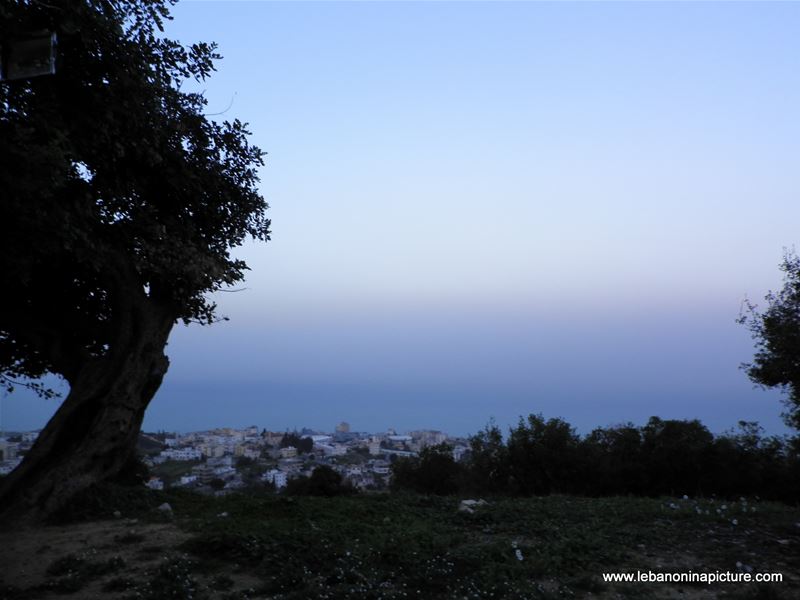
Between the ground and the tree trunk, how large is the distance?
1.89ft

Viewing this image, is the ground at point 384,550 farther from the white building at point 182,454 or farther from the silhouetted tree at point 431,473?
the white building at point 182,454

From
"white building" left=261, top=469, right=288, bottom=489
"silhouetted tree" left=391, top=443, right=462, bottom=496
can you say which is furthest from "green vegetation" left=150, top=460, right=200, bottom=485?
"silhouetted tree" left=391, top=443, right=462, bottom=496

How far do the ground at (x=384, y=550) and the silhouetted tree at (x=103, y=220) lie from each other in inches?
60.4

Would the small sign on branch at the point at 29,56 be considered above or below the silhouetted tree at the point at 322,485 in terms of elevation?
above

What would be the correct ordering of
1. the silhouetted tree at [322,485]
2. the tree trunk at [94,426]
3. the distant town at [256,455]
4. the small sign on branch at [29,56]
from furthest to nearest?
the distant town at [256,455], the silhouetted tree at [322,485], the tree trunk at [94,426], the small sign on branch at [29,56]

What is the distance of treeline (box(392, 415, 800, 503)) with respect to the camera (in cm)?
1570

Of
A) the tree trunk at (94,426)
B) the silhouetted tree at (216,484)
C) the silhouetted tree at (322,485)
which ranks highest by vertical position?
the tree trunk at (94,426)

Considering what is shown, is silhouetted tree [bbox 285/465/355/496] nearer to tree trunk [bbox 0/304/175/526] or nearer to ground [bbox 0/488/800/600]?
ground [bbox 0/488/800/600]

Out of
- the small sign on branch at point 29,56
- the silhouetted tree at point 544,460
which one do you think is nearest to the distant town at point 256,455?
the silhouetted tree at point 544,460

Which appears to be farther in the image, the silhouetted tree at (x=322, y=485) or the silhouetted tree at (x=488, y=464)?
the silhouetted tree at (x=488, y=464)

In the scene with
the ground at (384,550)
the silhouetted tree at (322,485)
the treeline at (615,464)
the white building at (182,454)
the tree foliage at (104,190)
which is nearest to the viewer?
the ground at (384,550)

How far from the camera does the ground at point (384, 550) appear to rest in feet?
22.9

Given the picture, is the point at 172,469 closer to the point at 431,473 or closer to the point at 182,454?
the point at 182,454

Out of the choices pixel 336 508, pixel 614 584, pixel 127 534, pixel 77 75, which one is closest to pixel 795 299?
pixel 614 584
